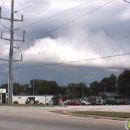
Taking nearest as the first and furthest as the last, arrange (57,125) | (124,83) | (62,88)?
1. (57,125)
2. (124,83)
3. (62,88)

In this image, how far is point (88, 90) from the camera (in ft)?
589

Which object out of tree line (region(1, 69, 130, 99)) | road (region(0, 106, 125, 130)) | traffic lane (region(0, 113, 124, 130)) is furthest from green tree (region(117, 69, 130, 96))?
traffic lane (region(0, 113, 124, 130))

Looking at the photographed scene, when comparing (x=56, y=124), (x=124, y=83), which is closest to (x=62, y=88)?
(x=124, y=83)

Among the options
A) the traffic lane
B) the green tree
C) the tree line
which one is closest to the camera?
the traffic lane

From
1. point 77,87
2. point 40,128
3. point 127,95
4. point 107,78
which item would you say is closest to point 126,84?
point 127,95

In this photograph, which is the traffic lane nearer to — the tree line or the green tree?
the green tree

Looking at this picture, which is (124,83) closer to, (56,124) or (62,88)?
(62,88)

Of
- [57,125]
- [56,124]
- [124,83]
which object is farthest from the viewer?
[124,83]

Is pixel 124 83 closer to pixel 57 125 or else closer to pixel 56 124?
pixel 56 124

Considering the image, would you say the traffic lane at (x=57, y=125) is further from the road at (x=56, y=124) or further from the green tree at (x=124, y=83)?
the green tree at (x=124, y=83)

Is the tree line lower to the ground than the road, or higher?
higher

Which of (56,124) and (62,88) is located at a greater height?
(62,88)

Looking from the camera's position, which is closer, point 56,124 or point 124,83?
point 56,124

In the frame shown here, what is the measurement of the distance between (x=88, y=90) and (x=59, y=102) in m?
124
